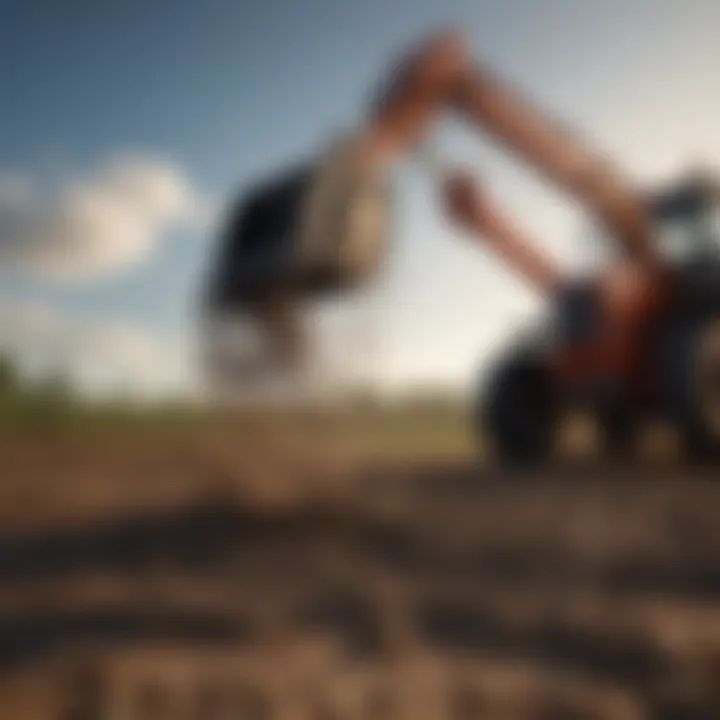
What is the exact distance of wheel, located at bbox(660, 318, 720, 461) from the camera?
140 inches

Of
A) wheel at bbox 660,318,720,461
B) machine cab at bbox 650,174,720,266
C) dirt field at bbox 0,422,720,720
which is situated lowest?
dirt field at bbox 0,422,720,720

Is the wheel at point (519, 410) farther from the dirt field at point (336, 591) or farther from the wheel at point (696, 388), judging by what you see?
the dirt field at point (336, 591)

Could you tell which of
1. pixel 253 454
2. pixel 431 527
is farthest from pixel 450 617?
pixel 253 454

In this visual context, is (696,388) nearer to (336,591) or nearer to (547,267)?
(547,267)

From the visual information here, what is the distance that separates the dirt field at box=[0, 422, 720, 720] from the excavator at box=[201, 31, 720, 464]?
685 mm

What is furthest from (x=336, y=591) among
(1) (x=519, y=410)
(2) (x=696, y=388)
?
(1) (x=519, y=410)

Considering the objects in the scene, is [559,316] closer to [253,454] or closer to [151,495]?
[253,454]

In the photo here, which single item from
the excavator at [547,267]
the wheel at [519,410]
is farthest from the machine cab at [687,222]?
the wheel at [519,410]

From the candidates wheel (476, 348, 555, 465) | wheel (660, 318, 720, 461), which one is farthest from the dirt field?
wheel (476, 348, 555, 465)

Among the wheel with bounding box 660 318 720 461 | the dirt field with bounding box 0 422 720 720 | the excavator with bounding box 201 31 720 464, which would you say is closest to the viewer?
the dirt field with bounding box 0 422 720 720

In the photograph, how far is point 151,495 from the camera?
8.96 ft

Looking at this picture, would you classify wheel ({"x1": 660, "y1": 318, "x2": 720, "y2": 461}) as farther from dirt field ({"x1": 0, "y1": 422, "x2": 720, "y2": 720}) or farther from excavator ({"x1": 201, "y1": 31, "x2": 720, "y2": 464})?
dirt field ({"x1": 0, "y1": 422, "x2": 720, "y2": 720})

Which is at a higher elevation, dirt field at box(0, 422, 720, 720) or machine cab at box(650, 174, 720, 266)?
machine cab at box(650, 174, 720, 266)

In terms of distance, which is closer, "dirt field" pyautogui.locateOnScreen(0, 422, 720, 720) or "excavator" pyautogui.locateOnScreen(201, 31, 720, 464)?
"dirt field" pyautogui.locateOnScreen(0, 422, 720, 720)
